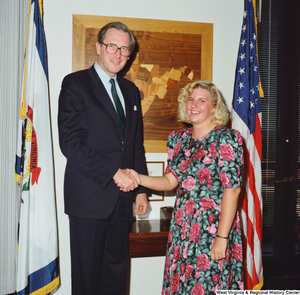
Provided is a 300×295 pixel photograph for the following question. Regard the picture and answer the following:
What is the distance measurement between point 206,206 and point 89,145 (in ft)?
2.58

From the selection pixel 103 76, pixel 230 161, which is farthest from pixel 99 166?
pixel 230 161

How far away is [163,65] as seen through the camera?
2529 mm

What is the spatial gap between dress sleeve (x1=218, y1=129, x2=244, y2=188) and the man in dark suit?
56 centimetres

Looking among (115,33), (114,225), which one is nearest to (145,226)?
(114,225)

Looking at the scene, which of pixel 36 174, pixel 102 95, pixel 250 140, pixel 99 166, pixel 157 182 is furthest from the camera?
pixel 250 140

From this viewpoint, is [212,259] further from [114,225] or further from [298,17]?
[298,17]

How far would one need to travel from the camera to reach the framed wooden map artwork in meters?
2.49

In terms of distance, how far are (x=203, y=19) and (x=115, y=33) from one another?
3.61 ft

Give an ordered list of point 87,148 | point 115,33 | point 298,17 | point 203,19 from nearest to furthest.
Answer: point 87,148 < point 115,33 < point 203,19 < point 298,17

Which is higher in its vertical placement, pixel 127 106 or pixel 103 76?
pixel 103 76

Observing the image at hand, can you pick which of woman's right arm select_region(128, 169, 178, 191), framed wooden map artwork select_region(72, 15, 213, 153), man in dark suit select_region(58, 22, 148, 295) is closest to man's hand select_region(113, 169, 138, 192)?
man in dark suit select_region(58, 22, 148, 295)

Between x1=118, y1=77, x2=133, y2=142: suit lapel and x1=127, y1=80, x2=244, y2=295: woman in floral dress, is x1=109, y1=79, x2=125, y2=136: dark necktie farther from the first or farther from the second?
x1=127, y1=80, x2=244, y2=295: woman in floral dress

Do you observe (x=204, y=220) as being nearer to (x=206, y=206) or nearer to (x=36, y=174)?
(x=206, y=206)

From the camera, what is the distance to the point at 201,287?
62.1 inches
